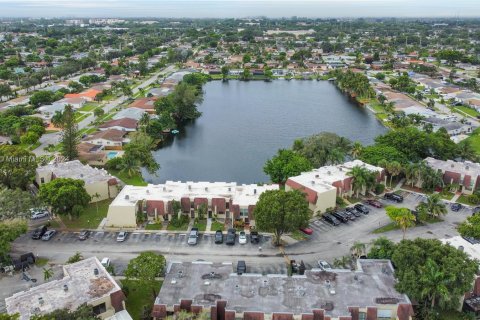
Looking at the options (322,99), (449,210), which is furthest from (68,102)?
(449,210)

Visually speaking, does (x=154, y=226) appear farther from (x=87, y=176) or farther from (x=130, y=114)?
(x=130, y=114)

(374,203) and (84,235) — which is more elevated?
(374,203)

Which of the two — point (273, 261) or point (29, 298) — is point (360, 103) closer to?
point (273, 261)

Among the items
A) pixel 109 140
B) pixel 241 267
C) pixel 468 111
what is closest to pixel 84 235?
pixel 241 267

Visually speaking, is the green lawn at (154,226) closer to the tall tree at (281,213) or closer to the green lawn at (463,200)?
the tall tree at (281,213)

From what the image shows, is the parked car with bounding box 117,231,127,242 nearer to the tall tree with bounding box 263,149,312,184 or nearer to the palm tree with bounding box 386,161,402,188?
the tall tree with bounding box 263,149,312,184
